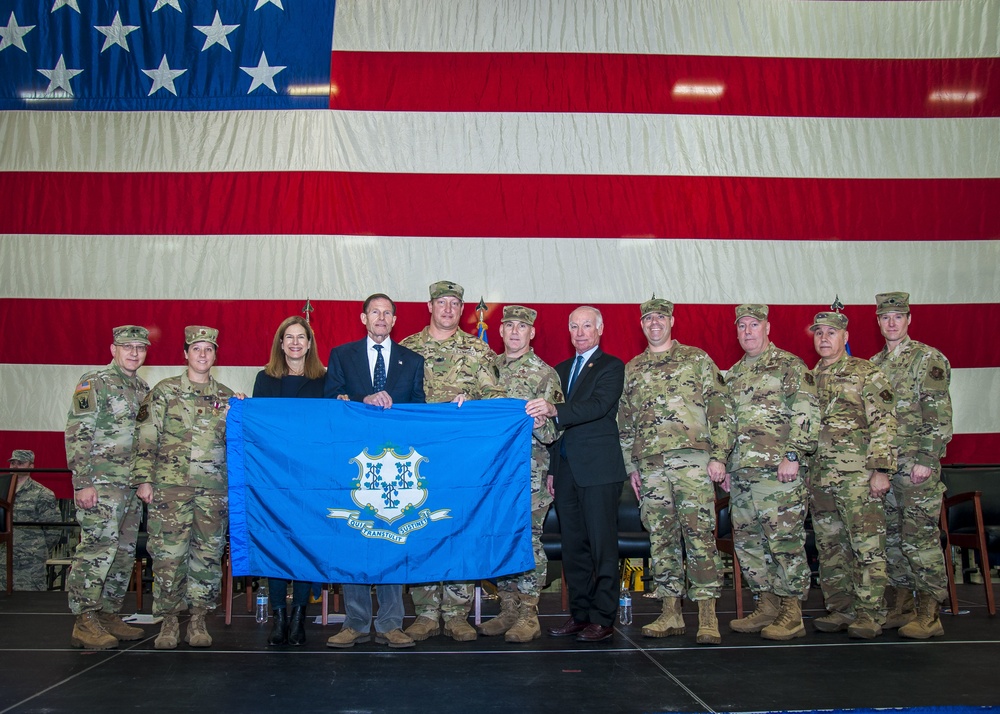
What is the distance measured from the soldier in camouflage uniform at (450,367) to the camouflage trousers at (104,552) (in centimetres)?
162

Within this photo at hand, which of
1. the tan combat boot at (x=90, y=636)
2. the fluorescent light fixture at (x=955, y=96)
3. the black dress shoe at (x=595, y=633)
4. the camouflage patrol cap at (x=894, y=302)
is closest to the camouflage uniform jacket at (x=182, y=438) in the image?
the tan combat boot at (x=90, y=636)

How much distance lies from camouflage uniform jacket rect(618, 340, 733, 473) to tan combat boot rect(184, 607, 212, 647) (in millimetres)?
2485

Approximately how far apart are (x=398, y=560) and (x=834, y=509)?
256 centimetres

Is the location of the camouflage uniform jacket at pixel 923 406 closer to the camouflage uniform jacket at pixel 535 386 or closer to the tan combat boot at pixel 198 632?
A: the camouflage uniform jacket at pixel 535 386

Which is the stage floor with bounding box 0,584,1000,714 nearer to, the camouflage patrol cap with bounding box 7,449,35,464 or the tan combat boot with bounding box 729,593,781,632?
the tan combat boot with bounding box 729,593,781,632

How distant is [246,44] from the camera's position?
263 inches

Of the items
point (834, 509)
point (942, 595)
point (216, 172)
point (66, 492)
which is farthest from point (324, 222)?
point (942, 595)

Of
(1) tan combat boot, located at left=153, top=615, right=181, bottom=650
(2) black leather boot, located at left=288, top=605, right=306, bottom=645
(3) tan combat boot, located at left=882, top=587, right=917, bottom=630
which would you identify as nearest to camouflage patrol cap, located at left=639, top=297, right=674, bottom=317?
(3) tan combat boot, located at left=882, top=587, right=917, bottom=630

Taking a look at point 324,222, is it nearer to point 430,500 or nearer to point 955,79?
point 430,500

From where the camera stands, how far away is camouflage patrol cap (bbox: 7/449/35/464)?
6.36 metres

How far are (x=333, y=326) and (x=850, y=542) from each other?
158 inches

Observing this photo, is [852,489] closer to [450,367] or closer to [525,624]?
[525,624]

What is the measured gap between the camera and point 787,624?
4500mm

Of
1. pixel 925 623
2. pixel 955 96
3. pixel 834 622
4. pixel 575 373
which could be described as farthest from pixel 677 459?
pixel 955 96
